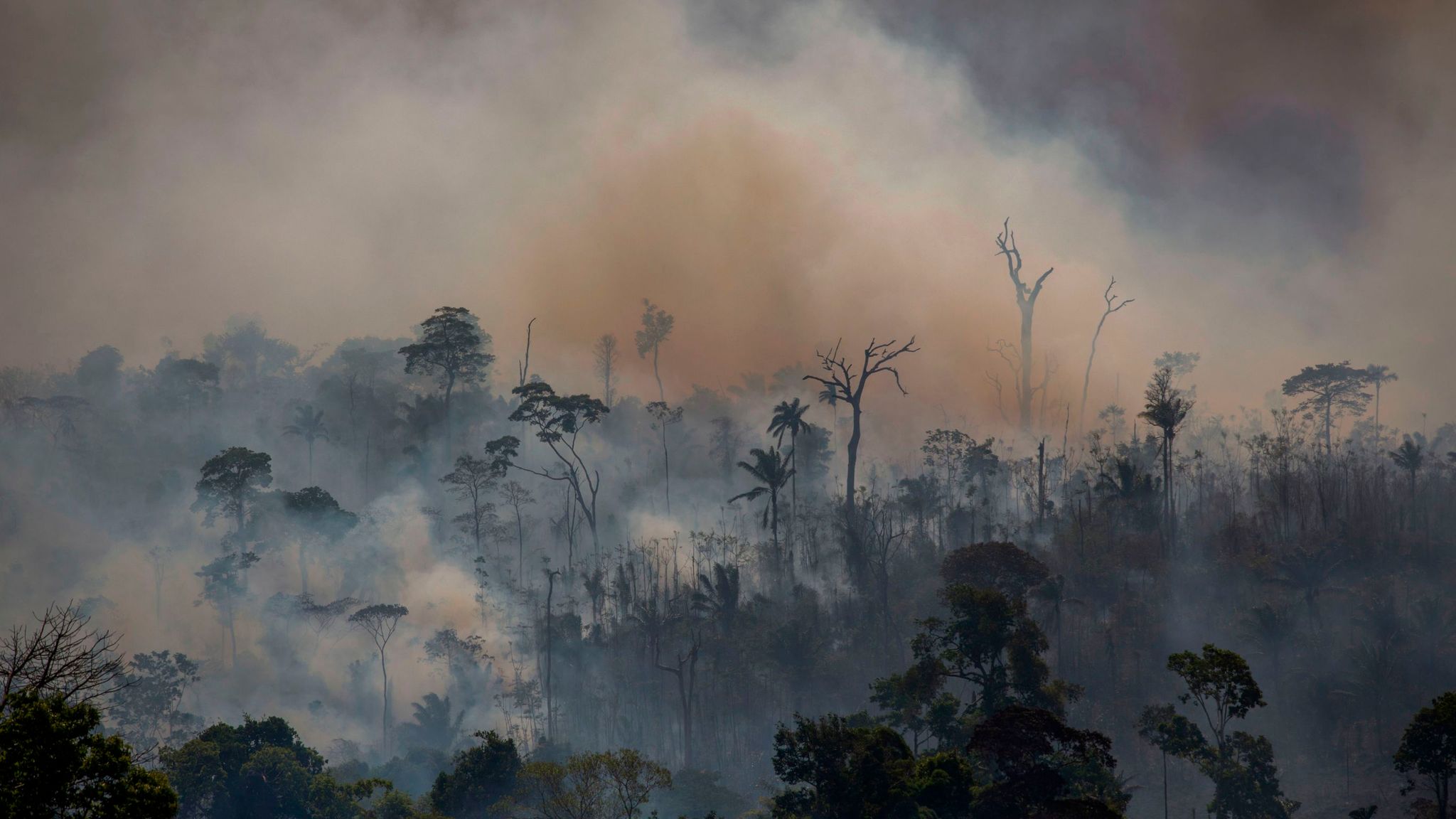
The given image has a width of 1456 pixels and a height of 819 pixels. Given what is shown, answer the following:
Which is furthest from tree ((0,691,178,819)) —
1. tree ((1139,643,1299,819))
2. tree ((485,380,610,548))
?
tree ((485,380,610,548))

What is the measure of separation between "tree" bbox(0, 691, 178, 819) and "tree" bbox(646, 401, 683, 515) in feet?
284

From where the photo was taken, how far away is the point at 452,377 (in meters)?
111

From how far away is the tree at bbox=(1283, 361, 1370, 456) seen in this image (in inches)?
4252

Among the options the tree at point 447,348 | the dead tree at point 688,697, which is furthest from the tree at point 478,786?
the tree at point 447,348

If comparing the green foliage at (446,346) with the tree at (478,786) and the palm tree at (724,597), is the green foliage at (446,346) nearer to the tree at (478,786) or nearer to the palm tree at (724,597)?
the palm tree at (724,597)

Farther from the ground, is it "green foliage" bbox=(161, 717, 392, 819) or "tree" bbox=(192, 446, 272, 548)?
"tree" bbox=(192, 446, 272, 548)

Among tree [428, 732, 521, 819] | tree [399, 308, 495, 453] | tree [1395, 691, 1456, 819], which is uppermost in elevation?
tree [399, 308, 495, 453]

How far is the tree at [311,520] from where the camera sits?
305 ft

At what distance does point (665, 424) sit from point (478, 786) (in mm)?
81214

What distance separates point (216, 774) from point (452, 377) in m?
67.6

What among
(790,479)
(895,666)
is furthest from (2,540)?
(895,666)

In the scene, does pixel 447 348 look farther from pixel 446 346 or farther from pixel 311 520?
pixel 311 520

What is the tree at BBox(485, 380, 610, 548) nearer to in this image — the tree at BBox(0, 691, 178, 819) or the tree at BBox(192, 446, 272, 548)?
the tree at BBox(192, 446, 272, 548)

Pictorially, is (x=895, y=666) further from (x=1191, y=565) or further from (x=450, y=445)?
(x=450, y=445)
